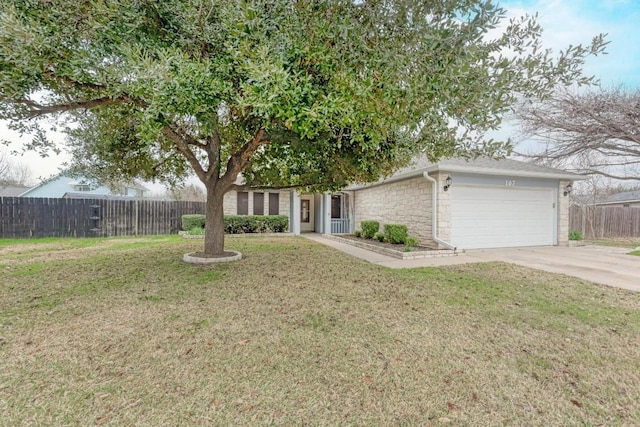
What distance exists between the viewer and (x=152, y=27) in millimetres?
3965

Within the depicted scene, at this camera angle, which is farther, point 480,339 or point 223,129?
point 223,129

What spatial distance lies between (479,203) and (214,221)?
804 cm

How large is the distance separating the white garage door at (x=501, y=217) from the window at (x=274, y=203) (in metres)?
8.73

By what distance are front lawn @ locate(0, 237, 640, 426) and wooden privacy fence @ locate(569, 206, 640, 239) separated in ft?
41.8

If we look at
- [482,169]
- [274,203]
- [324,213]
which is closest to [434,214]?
[482,169]

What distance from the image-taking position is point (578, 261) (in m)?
7.64

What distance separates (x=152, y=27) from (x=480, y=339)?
5.49m

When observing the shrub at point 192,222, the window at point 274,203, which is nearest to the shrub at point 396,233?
the window at point 274,203

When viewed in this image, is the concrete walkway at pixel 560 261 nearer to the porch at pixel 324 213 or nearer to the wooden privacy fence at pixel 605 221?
the porch at pixel 324 213

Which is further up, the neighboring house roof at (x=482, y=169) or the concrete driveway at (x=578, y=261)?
the neighboring house roof at (x=482, y=169)

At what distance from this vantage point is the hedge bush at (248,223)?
13.6 metres

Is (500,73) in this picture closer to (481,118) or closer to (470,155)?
(481,118)

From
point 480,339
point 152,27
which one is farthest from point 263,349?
point 152,27

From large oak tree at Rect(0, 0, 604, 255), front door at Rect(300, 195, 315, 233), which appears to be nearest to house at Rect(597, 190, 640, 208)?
front door at Rect(300, 195, 315, 233)
